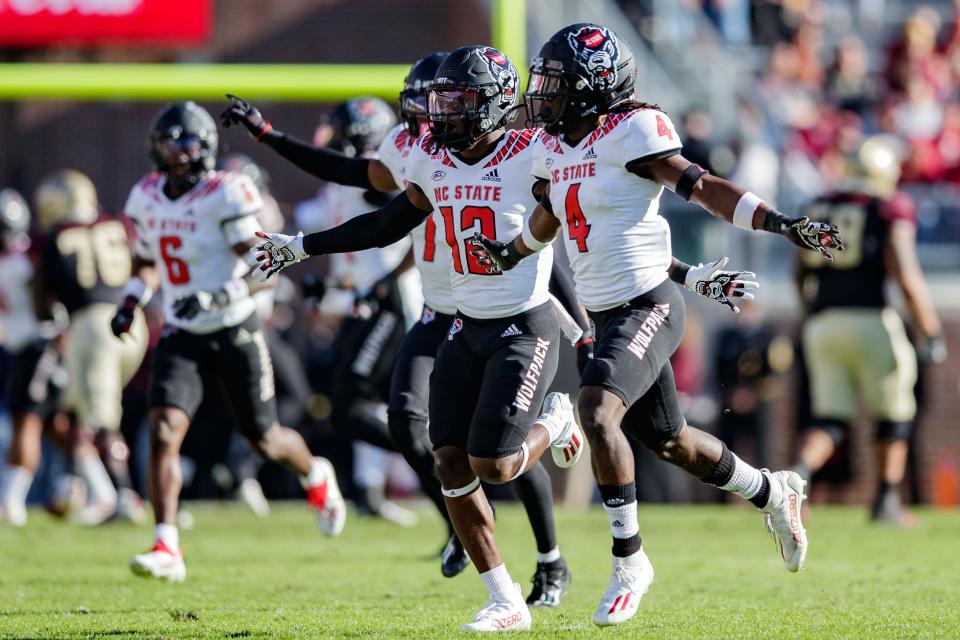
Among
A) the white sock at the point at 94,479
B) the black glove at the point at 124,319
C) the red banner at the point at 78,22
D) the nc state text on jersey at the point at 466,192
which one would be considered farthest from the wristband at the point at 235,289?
the red banner at the point at 78,22

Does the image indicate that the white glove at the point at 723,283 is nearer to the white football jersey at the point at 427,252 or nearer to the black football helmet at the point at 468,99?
the black football helmet at the point at 468,99

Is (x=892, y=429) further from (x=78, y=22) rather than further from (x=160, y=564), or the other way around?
(x=78, y=22)

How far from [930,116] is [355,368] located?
737 centimetres

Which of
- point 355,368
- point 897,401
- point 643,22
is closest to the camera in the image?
point 355,368

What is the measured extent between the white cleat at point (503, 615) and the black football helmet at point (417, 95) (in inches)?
81.1

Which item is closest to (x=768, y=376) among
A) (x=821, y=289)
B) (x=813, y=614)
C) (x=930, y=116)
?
(x=821, y=289)

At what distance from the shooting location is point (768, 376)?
11695 millimetres

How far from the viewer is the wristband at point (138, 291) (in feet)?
23.7

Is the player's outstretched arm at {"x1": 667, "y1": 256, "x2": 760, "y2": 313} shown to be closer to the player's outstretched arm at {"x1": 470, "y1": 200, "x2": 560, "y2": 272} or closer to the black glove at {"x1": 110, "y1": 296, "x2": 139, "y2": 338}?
the player's outstretched arm at {"x1": 470, "y1": 200, "x2": 560, "y2": 272}

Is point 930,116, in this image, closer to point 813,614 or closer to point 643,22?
point 643,22

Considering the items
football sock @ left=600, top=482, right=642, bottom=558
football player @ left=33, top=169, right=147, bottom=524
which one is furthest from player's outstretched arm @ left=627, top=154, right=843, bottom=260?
football player @ left=33, top=169, right=147, bottom=524

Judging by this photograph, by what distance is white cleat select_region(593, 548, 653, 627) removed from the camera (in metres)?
4.88

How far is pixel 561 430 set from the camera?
17.1ft

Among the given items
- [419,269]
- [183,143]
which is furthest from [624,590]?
[183,143]
